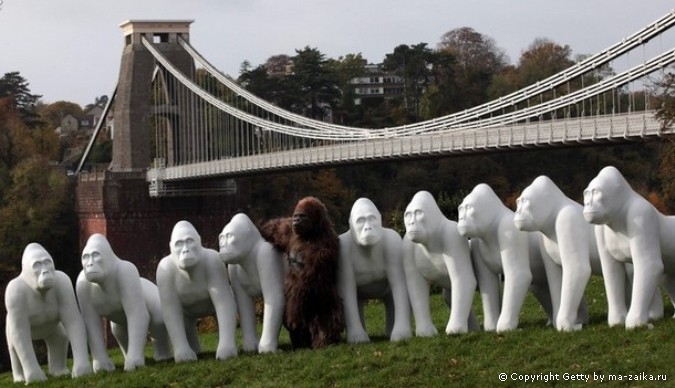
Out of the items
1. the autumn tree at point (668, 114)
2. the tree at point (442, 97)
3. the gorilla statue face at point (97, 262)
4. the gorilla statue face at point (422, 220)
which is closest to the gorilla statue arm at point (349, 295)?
the gorilla statue face at point (422, 220)

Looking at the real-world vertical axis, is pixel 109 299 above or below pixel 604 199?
below

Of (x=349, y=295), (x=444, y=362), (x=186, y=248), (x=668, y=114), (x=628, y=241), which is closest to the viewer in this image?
(x=444, y=362)

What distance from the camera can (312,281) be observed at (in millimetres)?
15266

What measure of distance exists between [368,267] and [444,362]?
86.2 inches

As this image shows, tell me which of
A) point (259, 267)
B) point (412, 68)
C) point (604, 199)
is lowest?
point (259, 267)

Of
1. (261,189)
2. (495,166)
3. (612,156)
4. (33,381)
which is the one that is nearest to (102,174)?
(261,189)

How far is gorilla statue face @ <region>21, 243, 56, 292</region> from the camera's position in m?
15.4

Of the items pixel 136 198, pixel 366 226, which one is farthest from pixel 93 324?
pixel 136 198

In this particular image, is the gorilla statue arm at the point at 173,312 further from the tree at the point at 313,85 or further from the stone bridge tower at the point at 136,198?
the tree at the point at 313,85

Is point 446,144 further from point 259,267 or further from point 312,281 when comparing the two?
point 312,281

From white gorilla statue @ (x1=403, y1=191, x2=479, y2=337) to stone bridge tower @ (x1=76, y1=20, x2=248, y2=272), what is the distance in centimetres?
3579

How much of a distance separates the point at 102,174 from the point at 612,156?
16.4m

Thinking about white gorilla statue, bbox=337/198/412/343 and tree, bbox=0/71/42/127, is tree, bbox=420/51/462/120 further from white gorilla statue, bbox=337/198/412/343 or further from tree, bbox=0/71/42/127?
white gorilla statue, bbox=337/198/412/343

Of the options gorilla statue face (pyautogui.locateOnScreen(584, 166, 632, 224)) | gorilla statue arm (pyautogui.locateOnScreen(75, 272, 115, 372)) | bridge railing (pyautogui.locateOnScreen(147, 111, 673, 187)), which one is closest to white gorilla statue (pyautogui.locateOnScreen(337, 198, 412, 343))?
gorilla statue face (pyautogui.locateOnScreen(584, 166, 632, 224))
